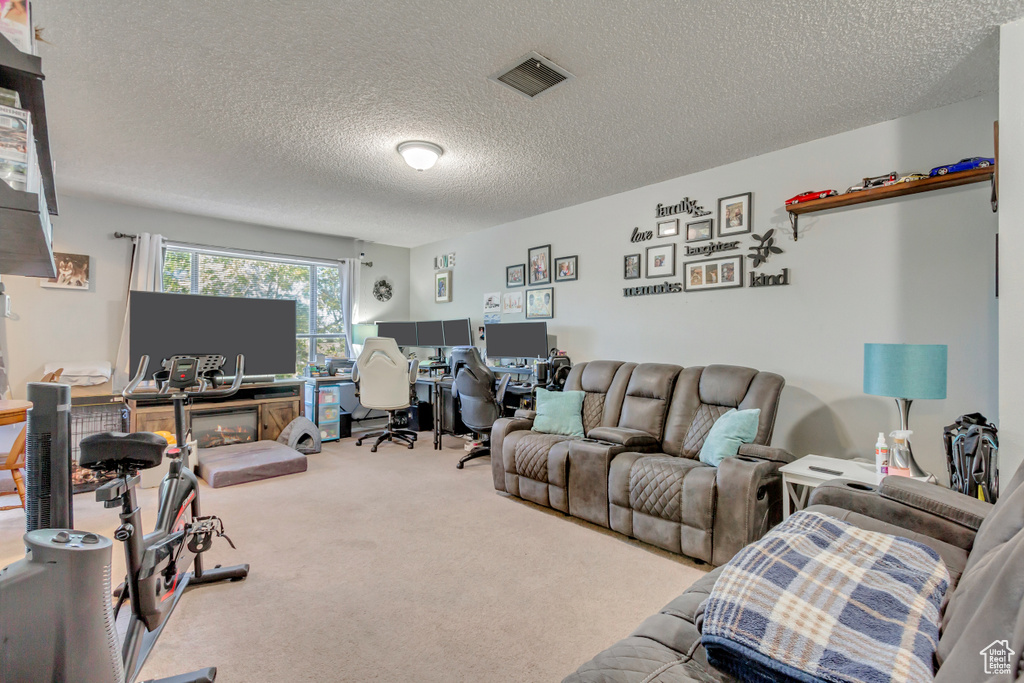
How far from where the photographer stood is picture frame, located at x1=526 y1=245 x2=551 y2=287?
5.05m

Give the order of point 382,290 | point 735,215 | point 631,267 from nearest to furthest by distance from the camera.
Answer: point 735,215 → point 631,267 → point 382,290

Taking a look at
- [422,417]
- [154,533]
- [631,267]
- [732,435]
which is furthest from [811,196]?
[422,417]

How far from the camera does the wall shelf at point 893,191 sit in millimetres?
2504

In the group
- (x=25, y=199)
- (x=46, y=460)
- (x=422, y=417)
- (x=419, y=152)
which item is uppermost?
(x=419, y=152)

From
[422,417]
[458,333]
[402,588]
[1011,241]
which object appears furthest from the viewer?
[422,417]

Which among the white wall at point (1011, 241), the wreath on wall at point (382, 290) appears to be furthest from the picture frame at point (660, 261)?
the wreath on wall at point (382, 290)

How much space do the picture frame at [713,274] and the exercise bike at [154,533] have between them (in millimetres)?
3445

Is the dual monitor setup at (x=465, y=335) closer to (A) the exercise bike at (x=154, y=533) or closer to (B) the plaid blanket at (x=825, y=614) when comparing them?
(A) the exercise bike at (x=154, y=533)

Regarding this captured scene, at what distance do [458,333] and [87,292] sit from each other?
3.75 meters

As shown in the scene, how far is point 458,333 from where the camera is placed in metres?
6.00

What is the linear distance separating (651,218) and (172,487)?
3821 millimetres

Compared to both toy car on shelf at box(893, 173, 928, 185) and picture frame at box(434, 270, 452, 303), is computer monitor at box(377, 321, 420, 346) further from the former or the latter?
toy car on shelf at box(893, 173, 928, 185)

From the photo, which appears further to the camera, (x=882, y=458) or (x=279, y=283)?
(x=279, y=283)

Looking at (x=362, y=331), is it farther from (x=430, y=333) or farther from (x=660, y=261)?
(x=660, y=261)
